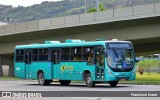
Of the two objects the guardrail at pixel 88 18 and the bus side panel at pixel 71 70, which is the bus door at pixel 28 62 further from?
the guardrail at pixel 88 18

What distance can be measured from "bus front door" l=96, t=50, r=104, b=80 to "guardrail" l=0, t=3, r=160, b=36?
46.5ft

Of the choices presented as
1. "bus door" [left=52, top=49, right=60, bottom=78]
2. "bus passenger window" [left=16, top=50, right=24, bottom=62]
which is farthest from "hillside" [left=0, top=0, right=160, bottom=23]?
"bus door" [left=52, top=49, right=60, bottom=78]

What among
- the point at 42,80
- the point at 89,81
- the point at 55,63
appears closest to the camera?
the point at 89,81

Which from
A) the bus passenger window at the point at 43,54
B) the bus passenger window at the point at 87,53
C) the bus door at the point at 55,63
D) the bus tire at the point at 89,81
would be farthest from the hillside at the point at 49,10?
the bus tire at the point at 89,81

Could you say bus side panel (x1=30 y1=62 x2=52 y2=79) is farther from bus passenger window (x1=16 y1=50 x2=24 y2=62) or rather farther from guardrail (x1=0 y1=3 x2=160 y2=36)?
guardrail (x1=0 y1=3 x2=160 y2=36)

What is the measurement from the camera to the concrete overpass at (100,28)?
4109cm

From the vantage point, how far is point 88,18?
4516cm

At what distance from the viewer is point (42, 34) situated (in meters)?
53.4

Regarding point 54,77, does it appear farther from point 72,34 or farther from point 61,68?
point 72,34

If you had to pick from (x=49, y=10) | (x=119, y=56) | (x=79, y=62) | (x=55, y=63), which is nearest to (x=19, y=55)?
(x=55, y=63)

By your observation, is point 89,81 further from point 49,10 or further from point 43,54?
point 49,10

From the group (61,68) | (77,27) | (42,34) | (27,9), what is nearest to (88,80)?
(61,68)

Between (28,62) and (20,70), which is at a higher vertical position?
(28,62)

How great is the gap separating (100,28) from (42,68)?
16.0 m
